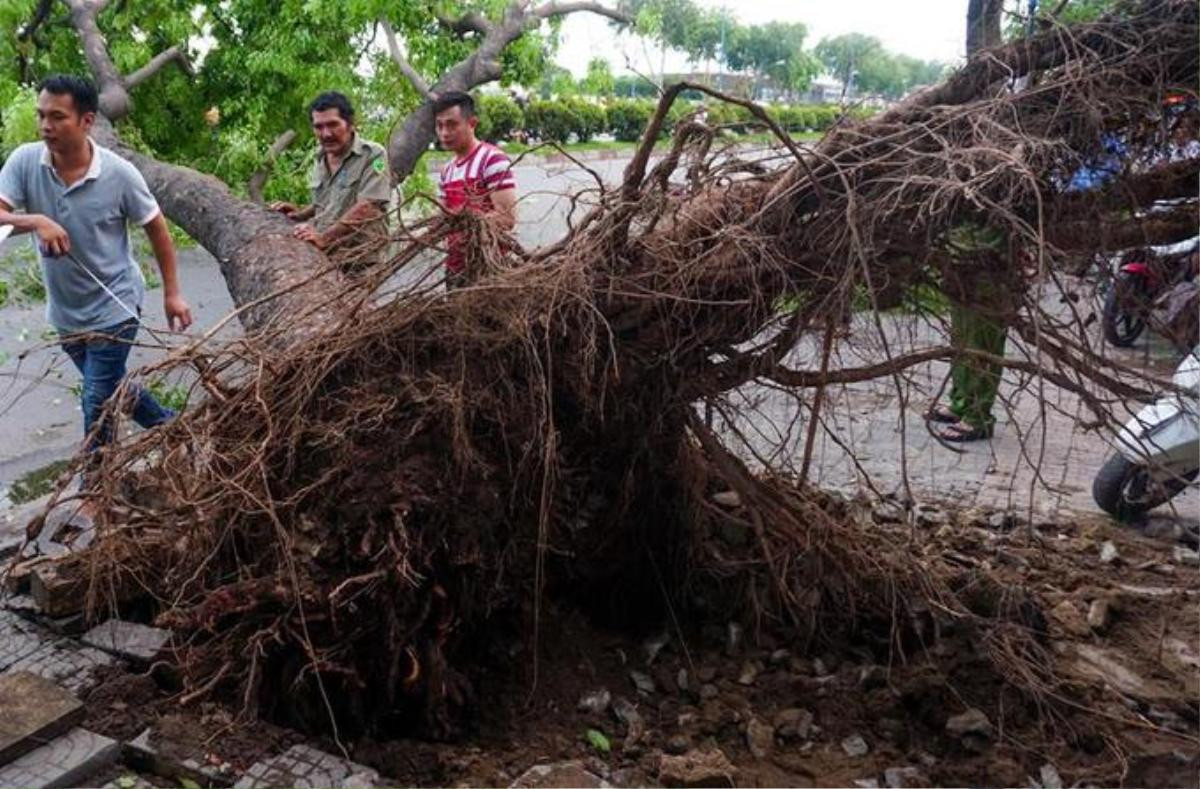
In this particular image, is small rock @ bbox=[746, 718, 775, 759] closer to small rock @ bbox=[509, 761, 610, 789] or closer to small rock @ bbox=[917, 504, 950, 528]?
small rock @ bbox=[509, 761, 610, 789]

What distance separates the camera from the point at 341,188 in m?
4.97

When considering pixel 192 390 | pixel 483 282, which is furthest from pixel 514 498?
pixel 192 390

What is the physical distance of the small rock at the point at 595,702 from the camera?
10.7ft

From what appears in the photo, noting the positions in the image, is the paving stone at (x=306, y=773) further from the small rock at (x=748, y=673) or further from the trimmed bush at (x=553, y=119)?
the trimmed bush at (x=553, y=119)

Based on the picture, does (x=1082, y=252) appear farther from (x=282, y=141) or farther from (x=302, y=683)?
(x=282, y=141)

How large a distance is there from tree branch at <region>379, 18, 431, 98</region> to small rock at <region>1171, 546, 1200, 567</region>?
5.63m

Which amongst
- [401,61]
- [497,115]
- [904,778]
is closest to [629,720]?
[904,778]

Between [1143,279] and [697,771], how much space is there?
2296 millimetres

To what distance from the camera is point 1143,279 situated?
3387mm

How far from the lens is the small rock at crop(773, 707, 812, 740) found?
3.17 metres

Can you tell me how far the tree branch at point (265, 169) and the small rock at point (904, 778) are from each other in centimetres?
596

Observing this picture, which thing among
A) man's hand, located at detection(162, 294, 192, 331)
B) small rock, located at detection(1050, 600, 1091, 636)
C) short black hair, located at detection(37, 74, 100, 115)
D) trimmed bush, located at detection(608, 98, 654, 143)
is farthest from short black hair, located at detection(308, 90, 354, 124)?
trimmed bush, located at detection(608, 98, 654, 143)

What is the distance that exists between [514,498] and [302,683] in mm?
855

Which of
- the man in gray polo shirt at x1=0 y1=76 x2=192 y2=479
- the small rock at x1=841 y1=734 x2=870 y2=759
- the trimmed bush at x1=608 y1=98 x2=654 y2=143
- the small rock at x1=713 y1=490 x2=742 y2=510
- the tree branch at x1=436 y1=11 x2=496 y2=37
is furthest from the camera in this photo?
the trimmed bush at x1=608 y1=98 x2=654 y2=143
